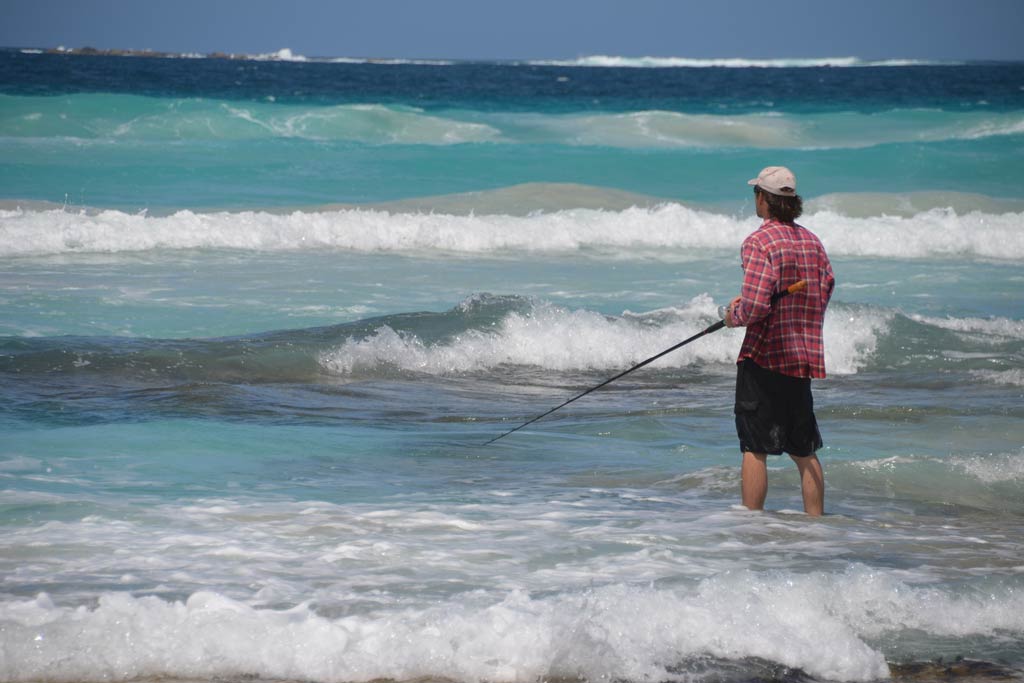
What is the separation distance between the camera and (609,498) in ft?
17.7

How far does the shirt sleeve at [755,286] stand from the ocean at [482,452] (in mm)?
837

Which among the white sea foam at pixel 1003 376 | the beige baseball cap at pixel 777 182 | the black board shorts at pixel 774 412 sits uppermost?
the beige baseball cap at pixel 777 182

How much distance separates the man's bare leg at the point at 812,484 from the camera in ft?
16.3

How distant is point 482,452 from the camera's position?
6363mm

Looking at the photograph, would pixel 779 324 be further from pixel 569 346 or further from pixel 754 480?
pixel 569 346

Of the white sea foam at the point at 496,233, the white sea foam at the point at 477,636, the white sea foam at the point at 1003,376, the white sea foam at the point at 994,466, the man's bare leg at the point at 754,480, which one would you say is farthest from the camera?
the white sea foam at the point at 496,233

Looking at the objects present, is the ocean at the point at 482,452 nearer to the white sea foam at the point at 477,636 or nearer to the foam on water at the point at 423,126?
the white sea foam at the point at 477,636

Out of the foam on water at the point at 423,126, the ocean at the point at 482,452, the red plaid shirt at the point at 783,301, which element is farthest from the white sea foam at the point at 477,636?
the foam on water at the point at 423,126

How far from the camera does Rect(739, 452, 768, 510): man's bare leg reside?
4965 millimetres

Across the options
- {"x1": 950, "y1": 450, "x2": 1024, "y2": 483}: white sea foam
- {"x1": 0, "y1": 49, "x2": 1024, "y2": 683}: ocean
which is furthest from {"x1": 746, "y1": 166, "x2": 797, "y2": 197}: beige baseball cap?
{"x1": 950, "y1": 450, "x2": 1024, "y2": 483}: white sea foam

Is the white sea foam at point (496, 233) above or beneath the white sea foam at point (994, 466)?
above

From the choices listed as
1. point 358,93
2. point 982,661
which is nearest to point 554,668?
point 982,661

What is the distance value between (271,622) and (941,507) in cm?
305

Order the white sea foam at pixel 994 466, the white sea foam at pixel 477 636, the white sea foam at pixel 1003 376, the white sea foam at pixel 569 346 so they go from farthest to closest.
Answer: the white sea foam at pixel 569 346 → the white sea foam at pixel 1003 376 → the white sea foam at pixel 994 466 → the white sea foam at pixel 477 636
